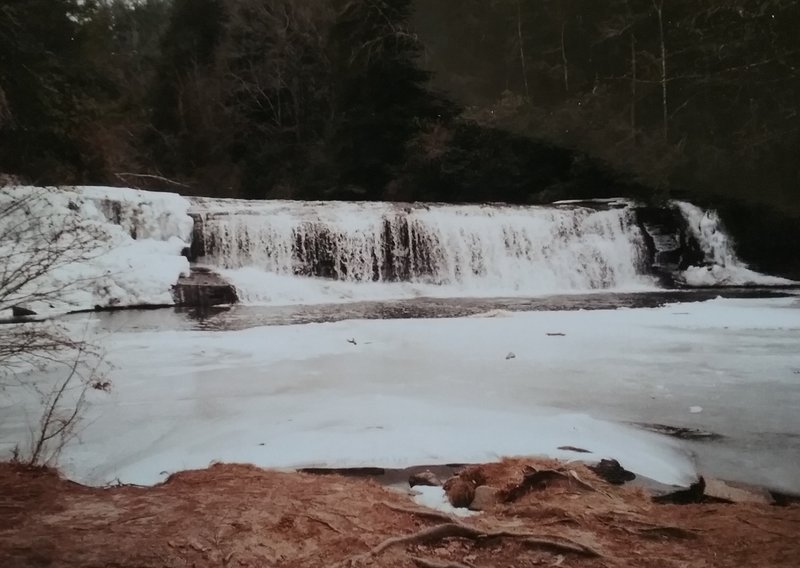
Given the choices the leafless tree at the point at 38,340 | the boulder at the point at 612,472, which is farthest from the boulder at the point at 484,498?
the leafless tree at the point at 38,340

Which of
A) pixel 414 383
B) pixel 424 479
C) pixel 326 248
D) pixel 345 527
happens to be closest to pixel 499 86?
pixel 414 383

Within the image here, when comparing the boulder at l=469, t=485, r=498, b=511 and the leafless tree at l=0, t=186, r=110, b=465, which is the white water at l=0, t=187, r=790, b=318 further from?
the boulder at l=469, t=485, r=498, b=511

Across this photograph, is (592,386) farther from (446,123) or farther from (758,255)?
(446,123)

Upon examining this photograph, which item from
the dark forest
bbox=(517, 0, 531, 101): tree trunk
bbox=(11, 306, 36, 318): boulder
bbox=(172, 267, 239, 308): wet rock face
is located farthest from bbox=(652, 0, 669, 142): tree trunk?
bbox=(11, 306, 36, 318): boulder

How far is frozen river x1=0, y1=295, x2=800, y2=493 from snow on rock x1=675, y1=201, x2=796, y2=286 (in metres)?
0.30

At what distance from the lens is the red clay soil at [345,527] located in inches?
49.8

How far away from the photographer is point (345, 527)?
1362 mm

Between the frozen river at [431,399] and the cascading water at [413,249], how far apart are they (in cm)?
120

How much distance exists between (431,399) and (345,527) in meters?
0.58

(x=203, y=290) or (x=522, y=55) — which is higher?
(x=522, y=55)

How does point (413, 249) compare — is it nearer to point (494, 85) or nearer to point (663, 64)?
point (494, 85)

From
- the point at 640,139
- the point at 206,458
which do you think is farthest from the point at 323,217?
the point at 206,458

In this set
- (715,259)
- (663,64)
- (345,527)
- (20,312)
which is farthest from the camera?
(715,259)

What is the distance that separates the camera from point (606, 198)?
3.30 metres
